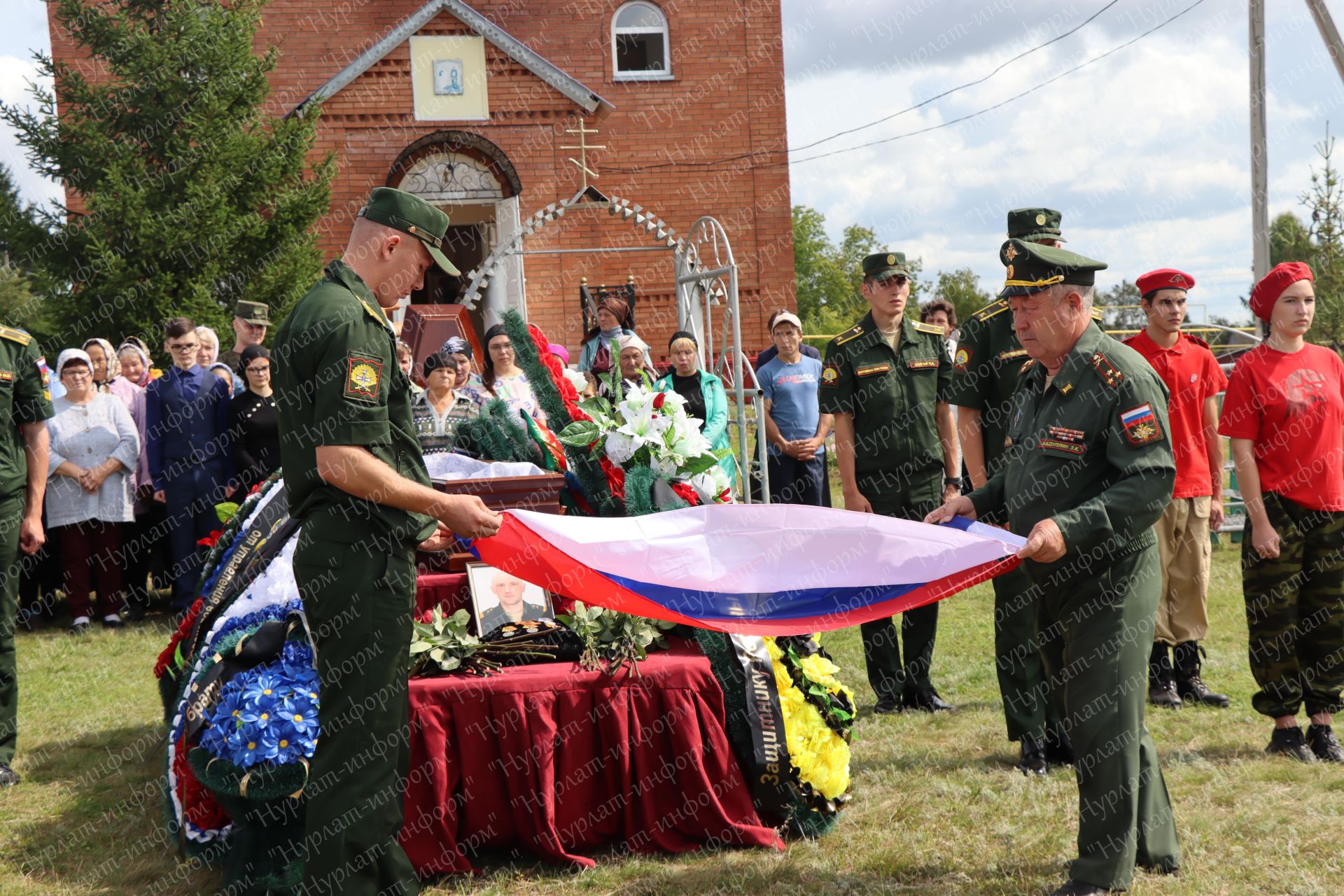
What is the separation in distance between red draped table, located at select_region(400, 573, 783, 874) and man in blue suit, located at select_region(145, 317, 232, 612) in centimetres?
519

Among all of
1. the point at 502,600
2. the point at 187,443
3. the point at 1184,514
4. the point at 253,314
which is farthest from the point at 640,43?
the point at 502,600

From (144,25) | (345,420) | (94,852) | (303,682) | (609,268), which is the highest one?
(144,25)

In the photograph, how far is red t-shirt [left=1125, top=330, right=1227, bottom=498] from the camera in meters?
5.81

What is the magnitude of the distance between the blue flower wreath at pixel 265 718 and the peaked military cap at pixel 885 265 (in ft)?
11.3

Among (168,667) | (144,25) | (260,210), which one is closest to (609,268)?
(260,210)

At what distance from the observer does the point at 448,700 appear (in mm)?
4113

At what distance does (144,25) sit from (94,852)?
11.4m

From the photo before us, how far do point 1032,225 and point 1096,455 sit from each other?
5.56 feet

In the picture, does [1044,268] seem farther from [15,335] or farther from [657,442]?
[15,335]

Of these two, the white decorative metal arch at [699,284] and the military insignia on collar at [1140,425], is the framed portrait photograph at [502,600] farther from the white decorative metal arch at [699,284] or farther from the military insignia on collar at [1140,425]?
the white decorative metal arch at [699,284]

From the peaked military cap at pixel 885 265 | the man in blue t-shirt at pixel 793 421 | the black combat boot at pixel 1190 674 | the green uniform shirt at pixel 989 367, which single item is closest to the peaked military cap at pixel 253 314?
the man in blue t-shirt at pixel 793 421

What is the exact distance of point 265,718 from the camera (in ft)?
12.6

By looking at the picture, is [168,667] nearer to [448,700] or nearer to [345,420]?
[448,700]

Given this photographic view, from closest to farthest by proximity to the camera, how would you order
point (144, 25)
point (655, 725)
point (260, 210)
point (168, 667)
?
1. point (655, 725)
2. point (168, 667)
3. point (144, 25)
4. point (260, 210)
